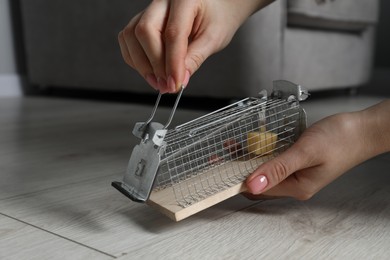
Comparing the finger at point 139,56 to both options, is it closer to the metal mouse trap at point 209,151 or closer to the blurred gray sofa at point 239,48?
the metal mouse trap at point 209,151

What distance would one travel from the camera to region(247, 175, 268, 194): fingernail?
541mm

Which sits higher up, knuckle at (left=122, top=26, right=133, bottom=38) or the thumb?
knuckle at (left=122, top=26, right=133, bottom=38)

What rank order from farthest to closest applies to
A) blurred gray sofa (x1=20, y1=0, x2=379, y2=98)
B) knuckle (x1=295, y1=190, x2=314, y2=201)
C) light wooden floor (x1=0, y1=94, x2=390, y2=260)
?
1. blurred gray sofa (x1=20, y1=0, x2=379, y2=98)
2. knuckle (x1=295, y1=190, x2=314, y2=201)
3. light wooden floor (x1=0, y1=94, x2=390, y2=260)

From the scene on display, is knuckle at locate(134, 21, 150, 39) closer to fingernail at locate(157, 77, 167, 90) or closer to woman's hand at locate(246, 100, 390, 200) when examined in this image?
fingernail at locate(157, 77, 167, 90)

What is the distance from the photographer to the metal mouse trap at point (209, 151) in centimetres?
52

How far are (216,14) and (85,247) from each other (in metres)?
0.36

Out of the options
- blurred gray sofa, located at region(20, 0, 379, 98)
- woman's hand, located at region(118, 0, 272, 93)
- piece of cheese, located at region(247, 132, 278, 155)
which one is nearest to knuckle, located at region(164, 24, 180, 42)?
woman's hand, located at region(118, 0, 272, 93)

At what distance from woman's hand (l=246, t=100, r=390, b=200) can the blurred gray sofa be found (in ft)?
2.96

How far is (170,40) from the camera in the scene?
1.79 feet

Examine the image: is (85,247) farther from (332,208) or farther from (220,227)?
(332,208)

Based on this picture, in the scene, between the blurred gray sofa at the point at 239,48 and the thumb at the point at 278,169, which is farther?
the blurred gray sofa at the point at 239,48

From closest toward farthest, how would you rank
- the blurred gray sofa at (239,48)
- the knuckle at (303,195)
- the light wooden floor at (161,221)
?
the light wooden floor at (161,221), the knuckle at (303,195), the blurred gray sofa at (239,48)

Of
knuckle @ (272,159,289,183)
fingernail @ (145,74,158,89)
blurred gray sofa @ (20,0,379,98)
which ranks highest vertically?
fingernail @ (145,74,158,89)

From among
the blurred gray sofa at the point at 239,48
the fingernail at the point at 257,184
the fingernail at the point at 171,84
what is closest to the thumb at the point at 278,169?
the fingernail at the point at 257,184
